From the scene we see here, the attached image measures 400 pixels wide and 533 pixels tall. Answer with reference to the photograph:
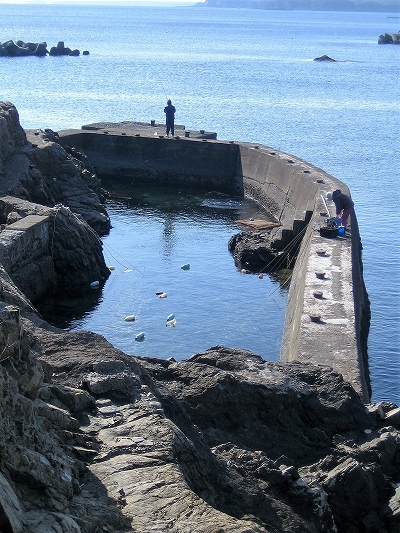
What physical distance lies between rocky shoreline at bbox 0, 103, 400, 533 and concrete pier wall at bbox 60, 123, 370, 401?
1.50 meters

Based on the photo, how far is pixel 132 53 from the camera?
9400cm

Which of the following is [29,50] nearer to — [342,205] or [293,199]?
[293,199]

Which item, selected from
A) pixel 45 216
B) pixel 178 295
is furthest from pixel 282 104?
pixel 45 216

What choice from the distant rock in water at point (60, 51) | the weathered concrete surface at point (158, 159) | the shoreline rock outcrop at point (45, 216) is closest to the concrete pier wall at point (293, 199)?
the weathered concrete surface at point (158, 159)

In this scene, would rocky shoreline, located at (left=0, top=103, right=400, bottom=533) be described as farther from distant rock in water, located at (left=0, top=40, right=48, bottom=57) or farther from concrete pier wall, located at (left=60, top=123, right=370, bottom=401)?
distant rock in water, located at (left=0, top=40, right=48, bottom=57)

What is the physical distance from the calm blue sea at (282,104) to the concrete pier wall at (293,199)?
1620 millimetres

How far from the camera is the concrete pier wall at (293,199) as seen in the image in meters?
11.0


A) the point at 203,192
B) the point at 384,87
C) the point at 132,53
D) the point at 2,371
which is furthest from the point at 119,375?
the point at 132,53

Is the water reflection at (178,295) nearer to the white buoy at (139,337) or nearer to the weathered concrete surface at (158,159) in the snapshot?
the white buoy at (139,337)

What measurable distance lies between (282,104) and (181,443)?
1822 inches

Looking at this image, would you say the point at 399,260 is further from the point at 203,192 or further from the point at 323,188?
the point at 203,192

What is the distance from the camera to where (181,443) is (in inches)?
234

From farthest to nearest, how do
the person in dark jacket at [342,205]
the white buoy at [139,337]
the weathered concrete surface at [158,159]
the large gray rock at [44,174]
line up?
1. the weathered concrete surface at [158,159]
2. the large gray rock at [44,174]
3. the person in dark jacket at [342,205]
4. the white buoy at [139,337]

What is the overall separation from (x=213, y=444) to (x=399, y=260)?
1367 cm
